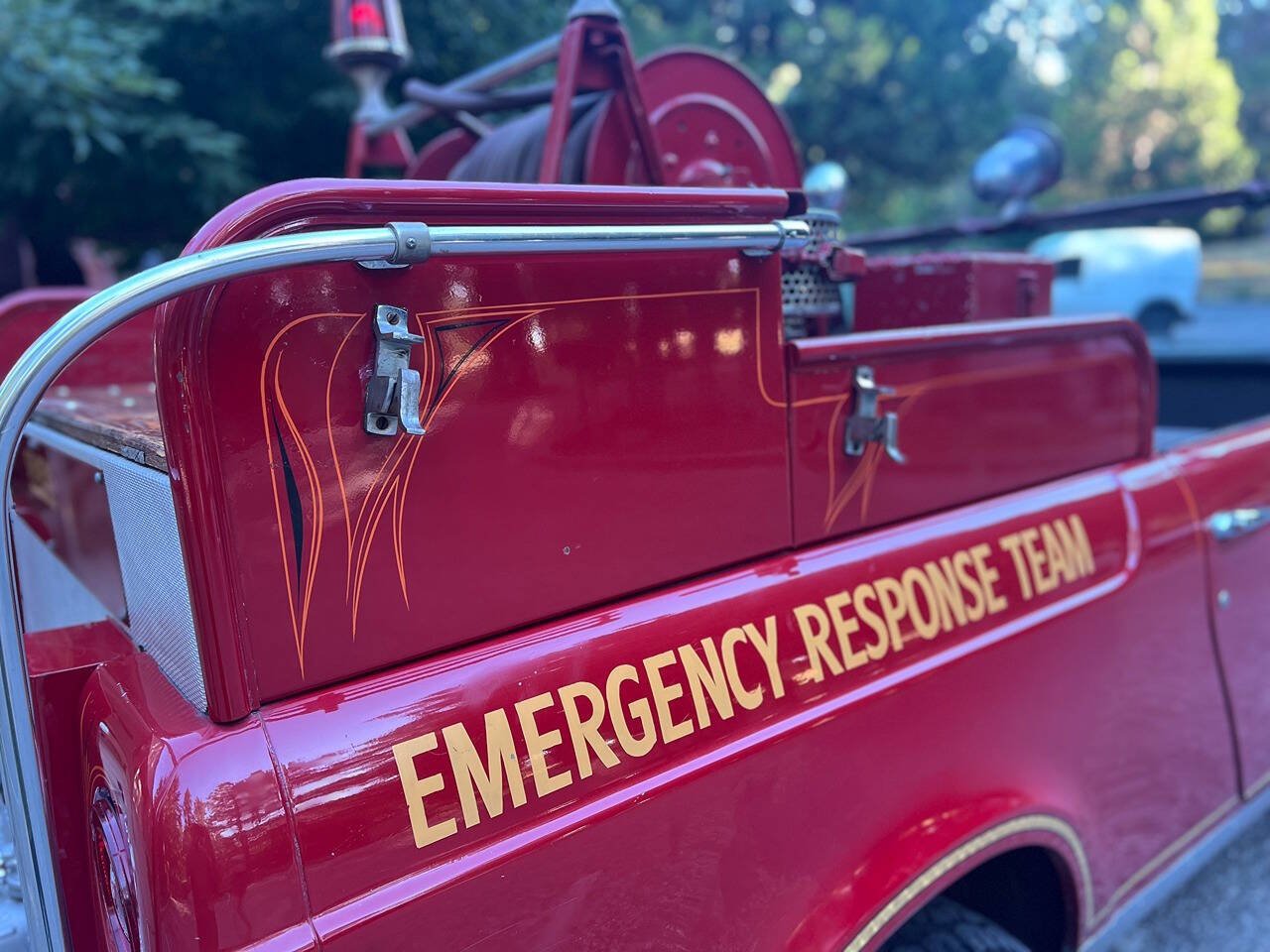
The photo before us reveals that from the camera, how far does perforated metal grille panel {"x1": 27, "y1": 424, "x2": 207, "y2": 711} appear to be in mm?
1133

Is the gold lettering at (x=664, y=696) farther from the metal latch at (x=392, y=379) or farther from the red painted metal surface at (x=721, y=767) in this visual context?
the metal latch at (x=392, y=379)

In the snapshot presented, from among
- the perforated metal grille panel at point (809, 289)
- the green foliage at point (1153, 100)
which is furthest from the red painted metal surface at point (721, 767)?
the green foliage at point (1153, 100)

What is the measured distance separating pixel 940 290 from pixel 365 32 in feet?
6.64

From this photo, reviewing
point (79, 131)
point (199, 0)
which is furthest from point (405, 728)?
point (199, 0)

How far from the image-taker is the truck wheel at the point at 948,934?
169 centimetres

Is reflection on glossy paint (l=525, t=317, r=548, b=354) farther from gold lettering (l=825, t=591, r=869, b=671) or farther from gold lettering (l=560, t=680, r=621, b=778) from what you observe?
gold lettering (l=825, t=591, r=869, b=671)

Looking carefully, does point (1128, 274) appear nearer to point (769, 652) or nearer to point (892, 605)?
point (892, 605)

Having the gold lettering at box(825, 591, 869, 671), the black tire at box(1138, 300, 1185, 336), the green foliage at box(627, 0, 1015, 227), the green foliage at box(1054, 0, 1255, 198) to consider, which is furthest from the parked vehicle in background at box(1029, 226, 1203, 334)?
the gold lettering at box(825, 591, 869, 671)

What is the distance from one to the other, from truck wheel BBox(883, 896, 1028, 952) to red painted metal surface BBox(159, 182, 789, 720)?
794 mm

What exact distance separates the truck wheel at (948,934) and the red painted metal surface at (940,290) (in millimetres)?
1345

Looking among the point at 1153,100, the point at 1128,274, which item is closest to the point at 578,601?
the point at 1128,274

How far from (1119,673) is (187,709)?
5.94 feet

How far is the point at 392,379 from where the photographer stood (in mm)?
1136

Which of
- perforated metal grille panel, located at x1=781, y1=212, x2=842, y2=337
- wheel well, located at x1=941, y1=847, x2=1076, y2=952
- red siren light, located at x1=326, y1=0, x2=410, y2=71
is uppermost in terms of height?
red siren light, located at x1=326, y1=0, x2=410, y2=71
